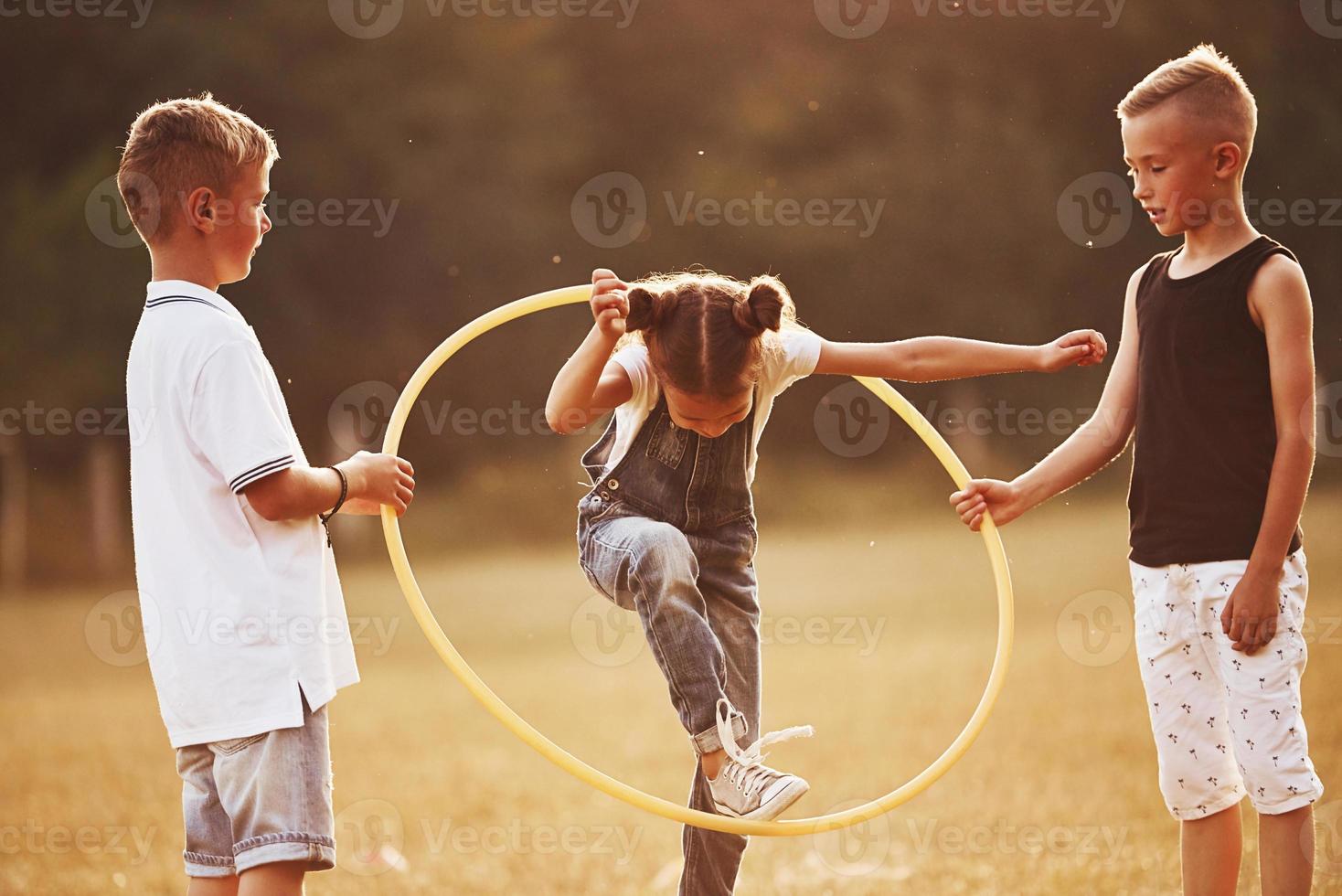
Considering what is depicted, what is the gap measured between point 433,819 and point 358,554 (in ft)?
45.5

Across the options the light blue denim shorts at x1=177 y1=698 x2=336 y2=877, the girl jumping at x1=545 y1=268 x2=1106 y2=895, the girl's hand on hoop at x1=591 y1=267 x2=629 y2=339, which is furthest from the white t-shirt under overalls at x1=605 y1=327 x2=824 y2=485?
the light blue denim shorts at x1=177 y1=698 x2=336 y2=877

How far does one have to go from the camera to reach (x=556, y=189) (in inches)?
1010

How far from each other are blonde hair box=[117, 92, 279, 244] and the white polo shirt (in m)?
0.21

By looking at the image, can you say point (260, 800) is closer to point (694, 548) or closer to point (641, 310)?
point (694, 548)

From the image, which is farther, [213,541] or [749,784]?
[749,784]

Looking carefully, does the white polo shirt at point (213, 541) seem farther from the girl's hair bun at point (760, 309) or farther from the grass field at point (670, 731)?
the grass field at point (670, 731)

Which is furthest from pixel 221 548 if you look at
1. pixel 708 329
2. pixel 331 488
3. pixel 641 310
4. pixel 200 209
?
pixel 708 329

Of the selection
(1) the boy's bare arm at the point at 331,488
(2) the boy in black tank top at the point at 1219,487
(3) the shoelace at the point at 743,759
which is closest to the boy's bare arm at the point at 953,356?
(2) the boy in black tank top at the point at 1219,487

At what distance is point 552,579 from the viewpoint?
811 inches

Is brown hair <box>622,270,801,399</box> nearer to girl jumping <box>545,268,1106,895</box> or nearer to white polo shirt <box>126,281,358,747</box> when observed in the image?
girl jumping <box>545,268,1106,895</box>

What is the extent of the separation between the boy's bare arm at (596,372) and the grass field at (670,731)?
3.08 metres

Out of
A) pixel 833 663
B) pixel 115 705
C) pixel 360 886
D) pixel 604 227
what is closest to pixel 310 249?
pixel 604 227

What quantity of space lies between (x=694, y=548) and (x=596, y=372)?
2.48 feet

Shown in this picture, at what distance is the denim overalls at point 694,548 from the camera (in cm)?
428
